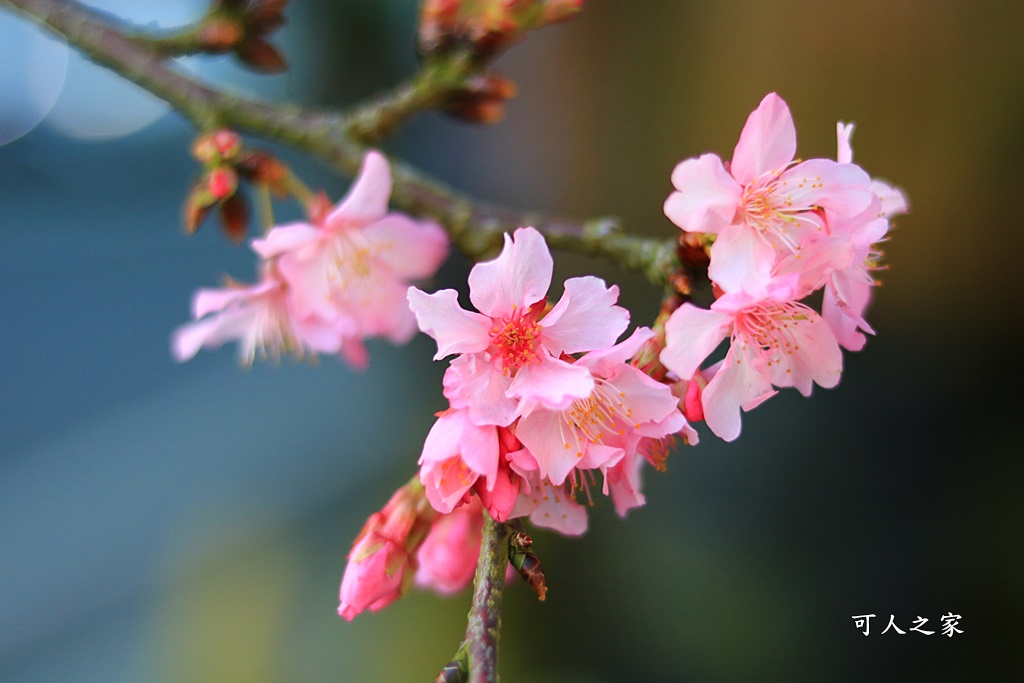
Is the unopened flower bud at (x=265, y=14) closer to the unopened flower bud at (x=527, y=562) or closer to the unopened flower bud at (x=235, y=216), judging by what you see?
the unopened flower bud at (x=235, y=216)

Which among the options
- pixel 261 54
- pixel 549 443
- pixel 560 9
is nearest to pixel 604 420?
pixel 549 443

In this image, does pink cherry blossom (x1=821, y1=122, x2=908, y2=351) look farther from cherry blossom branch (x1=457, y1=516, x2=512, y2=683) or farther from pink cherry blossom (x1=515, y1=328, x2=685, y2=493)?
cherry blossom branch (x1=457, y1=516, x2=512, y2=683)

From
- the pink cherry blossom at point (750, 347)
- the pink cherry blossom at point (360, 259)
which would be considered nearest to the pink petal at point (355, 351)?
the pink cherry blossom at point (360, 259)

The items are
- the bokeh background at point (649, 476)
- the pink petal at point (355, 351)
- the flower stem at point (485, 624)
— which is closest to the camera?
the flower stem at point (485, 624)

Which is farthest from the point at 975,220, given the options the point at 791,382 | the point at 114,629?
the point at 114,629

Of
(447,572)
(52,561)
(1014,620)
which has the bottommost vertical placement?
(447,572)

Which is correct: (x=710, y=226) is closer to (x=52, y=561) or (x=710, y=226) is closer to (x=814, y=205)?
(x=814, y=205)

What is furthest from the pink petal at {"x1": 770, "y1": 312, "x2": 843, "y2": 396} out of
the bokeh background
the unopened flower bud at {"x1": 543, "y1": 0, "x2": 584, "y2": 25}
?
the bokeh background
